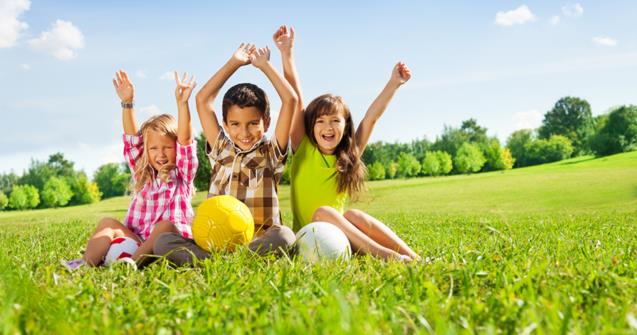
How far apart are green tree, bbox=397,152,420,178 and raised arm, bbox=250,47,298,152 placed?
66.5m

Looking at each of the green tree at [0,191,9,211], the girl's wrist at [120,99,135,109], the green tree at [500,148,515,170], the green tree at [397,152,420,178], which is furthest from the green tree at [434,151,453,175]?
the girl's wrist at [120,99,135,109]

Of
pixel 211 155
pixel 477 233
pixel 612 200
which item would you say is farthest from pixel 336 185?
pixel 612 200

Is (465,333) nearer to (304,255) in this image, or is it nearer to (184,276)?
(184,276)

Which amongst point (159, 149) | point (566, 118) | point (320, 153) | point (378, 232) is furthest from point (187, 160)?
point (566, 118)

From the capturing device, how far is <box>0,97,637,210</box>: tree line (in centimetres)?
6106

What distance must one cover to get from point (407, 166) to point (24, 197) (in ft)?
144

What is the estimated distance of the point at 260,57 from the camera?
210 inches

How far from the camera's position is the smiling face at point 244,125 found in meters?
5.23

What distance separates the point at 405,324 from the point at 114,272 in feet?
7.56

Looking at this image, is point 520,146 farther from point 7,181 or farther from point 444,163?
point 7,181

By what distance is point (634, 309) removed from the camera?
8.20 ft

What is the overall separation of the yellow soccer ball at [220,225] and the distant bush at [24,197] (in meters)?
59.9

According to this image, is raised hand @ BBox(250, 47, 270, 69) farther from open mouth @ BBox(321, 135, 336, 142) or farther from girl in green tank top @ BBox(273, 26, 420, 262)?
open mouth @ BBox(321, 135, 336, 142)

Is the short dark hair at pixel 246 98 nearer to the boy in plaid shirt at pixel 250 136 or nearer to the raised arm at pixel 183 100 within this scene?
the boy in plaid shirt at pixel 250 136
